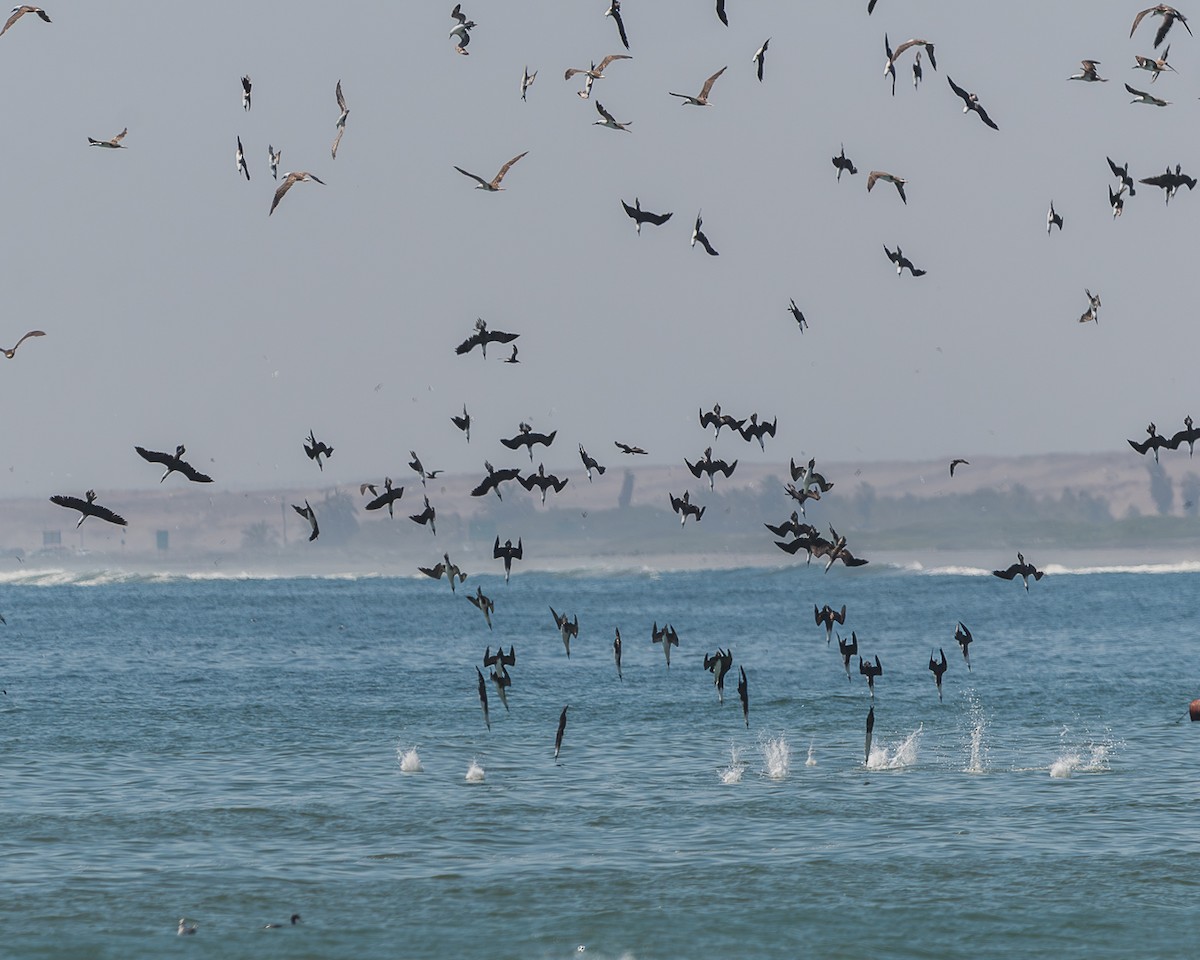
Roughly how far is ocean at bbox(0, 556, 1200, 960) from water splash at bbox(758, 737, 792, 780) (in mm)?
189

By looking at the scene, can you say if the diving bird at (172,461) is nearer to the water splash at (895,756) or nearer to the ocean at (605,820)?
the ocean at (605,820)

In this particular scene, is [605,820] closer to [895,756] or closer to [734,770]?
[734,770]

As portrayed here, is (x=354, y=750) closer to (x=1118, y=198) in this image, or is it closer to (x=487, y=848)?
(x=487, y=848)

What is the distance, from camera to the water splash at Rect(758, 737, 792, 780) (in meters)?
47.5

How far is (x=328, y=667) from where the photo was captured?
101875mm

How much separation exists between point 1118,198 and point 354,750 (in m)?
33.2

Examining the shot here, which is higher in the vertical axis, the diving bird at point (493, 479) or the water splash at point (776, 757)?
the diving bird at point (493, 479)

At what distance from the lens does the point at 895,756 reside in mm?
51438

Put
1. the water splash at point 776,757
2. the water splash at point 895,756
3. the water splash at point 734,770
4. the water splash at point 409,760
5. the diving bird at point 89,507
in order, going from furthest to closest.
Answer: the water splash at point 409,760 → the water splash at point 895,756 → the water splash at point 776,757 → the water splash at point 734,770 → the diving bird at point 89,507

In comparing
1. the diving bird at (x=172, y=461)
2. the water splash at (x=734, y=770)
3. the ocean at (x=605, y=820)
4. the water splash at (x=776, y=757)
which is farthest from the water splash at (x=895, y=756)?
the diving bird at (x=172, y=461)

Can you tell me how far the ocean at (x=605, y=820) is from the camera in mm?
29078

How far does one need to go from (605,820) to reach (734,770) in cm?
966

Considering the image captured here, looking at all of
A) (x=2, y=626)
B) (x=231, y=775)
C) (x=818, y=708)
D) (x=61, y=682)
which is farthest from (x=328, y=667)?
(x=2, y=626)

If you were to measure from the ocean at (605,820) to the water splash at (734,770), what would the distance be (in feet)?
1.04
